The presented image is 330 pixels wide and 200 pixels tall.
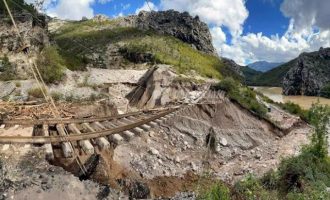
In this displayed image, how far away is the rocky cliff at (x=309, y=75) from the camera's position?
135 m

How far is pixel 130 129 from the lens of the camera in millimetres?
13555

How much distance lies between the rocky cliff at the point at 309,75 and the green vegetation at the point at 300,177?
118748 millimetres

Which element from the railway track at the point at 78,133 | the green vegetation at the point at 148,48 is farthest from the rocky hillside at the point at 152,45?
the railway track at the point at 78,133

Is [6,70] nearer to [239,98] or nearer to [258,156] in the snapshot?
[239,98]

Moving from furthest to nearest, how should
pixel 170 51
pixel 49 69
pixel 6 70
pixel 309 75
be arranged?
pixel 309 75 → pixel 170 51 → pixel 6 70 → pixel 49 69

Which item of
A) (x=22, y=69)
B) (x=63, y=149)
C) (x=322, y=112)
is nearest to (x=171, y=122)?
(x=322, y=112)

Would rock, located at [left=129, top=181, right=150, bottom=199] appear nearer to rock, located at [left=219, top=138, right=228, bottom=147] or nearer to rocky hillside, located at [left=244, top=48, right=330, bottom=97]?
rock, located at [left=219, top=138, right=228, bottom=147]

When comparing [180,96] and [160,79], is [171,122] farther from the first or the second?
[160,79]

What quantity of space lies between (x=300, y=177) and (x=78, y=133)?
33.4 ft

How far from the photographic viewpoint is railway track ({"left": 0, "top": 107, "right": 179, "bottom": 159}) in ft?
31.7

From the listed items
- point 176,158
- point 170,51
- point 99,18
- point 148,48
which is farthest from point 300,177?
point 99,18

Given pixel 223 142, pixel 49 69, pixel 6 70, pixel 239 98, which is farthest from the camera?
pixel 6 70

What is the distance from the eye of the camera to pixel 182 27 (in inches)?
5069

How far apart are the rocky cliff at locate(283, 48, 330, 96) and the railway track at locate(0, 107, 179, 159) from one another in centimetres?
12730
